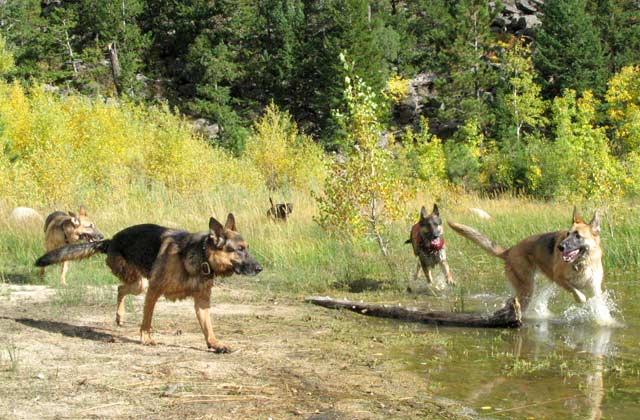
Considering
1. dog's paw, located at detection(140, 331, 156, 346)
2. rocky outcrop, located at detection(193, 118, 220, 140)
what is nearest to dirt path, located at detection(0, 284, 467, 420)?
dog's paw, located at detection(140, 331, 156, 346)

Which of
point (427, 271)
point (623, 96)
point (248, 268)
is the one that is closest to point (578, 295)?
point (427, 271)

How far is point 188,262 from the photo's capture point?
23.2 feet

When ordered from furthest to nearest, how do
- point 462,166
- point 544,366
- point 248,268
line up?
point 462,166, point 248,268, point 544,366

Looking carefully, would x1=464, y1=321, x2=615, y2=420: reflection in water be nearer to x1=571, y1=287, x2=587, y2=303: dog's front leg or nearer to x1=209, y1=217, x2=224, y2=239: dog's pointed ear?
x1=571, y1=287, x2=587, y2=303: dog's front leg

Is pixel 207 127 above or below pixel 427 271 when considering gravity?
above

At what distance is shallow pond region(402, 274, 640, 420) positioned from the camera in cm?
560

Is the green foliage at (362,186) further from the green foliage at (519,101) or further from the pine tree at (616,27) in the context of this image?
the pine tree at (616,27)

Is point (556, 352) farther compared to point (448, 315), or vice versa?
point (448, 315)

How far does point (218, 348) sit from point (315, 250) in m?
6.76

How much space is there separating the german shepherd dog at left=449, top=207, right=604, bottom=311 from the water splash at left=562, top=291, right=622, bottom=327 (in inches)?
5.1

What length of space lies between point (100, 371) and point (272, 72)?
5532 centimetres

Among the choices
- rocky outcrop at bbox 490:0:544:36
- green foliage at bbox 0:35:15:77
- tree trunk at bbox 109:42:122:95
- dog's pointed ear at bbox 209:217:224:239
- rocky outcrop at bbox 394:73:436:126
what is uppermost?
rocky outcrop at bbox 490:0:544:36

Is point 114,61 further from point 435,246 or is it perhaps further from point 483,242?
point 483,242

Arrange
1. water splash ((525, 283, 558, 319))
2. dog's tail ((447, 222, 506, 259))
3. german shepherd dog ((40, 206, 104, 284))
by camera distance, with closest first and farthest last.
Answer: water splash ((525, 283, 558, 319))
dog's tail ((447, 222, 506, 259))
german shepherd dog ((40, 206, 104, 284))
